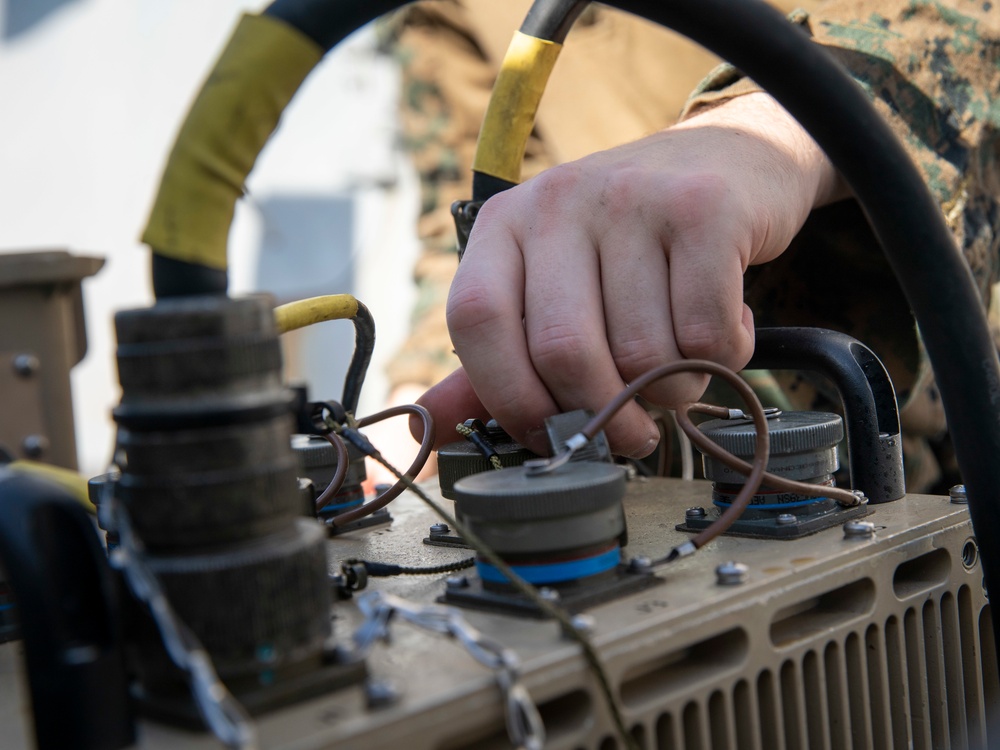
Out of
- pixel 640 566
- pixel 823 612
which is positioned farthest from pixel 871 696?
pixel 640 566

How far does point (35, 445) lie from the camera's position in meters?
0.72

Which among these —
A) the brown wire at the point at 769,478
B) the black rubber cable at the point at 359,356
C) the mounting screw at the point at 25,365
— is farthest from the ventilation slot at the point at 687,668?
the mounting screw at the point at 25,365

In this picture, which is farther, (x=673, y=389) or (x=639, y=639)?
(x=673, y=389)

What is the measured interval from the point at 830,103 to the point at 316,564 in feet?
0.97

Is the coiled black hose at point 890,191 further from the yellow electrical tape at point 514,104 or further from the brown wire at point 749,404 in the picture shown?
the yellow electrical tape at point 514,104

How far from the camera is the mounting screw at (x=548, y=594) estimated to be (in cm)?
41

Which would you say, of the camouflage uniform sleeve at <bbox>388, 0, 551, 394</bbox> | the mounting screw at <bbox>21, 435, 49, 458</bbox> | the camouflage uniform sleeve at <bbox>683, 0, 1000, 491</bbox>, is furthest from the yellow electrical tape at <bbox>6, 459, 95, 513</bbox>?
the camouflage uniform sleeve at <bbox>388, 0, 551, 394</bbox>

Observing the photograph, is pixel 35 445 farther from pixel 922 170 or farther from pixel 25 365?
pixel 922 170

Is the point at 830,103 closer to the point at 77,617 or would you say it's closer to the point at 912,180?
the point at 912,180

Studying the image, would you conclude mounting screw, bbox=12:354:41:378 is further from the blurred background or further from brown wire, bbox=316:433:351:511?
the blurred background

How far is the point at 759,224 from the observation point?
24.6 inches

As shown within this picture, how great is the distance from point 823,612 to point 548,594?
7.0 inches

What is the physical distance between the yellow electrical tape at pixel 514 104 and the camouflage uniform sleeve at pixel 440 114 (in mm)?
1754

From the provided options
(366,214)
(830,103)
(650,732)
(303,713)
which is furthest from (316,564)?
(366,214)
